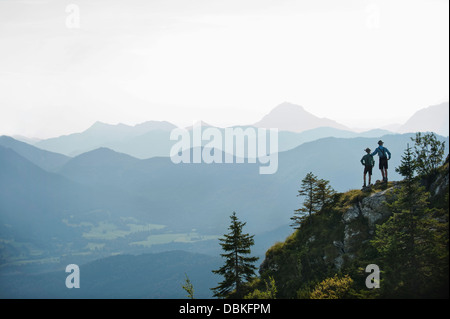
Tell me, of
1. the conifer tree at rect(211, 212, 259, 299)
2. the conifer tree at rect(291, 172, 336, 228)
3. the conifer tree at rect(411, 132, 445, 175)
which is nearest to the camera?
the conifer tree at rect(411, 132, 445, 175)

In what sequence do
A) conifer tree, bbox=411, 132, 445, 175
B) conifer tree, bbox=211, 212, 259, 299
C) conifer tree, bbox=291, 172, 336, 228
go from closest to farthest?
conifer tree, bbox=411, 132, 445, 175, conifer tree, bbox=211, 212, 259, 299, conifer tree, bbox=291, 172, 336, 228

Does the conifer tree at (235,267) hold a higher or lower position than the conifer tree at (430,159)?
lower

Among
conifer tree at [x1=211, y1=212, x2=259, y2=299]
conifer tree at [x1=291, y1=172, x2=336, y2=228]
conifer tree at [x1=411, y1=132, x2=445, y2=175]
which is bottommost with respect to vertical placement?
conifer tree at [x1=211, y1=212, x2=259, y2=299]

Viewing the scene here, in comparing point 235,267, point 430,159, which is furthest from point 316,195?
point 235,267

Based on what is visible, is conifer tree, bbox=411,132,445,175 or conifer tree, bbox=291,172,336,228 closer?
conifer tree, bbox=411,132,445,175

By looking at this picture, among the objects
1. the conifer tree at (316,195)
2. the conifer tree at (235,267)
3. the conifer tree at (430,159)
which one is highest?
the conifer tree at (430,159)

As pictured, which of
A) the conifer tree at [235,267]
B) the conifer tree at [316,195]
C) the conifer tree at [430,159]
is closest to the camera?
the conifer tree at [430,159]

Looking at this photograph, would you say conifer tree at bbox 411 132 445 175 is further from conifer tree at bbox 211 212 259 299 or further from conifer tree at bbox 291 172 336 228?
conifer tree at bbox 211 212 259 299

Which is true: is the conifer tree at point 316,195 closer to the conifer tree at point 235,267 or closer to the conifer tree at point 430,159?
the conifer tree at point 235,267

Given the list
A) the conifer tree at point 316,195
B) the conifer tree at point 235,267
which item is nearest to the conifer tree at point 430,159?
the conifer tree at point 316,195

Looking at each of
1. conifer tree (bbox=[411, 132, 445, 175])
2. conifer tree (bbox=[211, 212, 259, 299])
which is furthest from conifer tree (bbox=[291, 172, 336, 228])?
conifer tree (bbox=[411, 132, 445, 175])

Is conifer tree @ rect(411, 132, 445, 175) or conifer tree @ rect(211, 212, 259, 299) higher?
conifer tree @ rect(411, 132, 445, 175)
